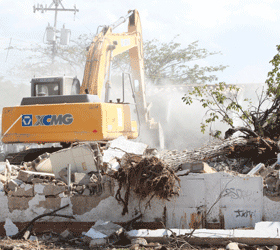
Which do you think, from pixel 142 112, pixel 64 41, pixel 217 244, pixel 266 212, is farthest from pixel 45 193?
pixel 64 41

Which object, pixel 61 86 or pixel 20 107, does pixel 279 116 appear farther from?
pixel 20 107

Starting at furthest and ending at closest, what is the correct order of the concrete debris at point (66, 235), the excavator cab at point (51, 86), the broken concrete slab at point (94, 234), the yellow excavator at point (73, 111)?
the excavator cab at point (51, 86), the yellow excavator at point (73, 111), the concrete debris at point (66, 235), the broken concrete slab at point (94, 234)

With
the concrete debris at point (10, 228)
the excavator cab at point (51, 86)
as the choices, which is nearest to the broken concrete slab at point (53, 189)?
the concrete debris at point (10, 228)

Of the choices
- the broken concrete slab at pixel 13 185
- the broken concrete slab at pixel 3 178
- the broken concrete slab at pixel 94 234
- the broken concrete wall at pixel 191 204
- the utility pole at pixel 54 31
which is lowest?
the broken concrete slab at pixel 94 234

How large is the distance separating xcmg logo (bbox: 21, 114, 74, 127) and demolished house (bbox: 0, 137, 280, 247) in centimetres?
229

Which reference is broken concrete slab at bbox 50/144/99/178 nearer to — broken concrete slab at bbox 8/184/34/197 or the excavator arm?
broken concrete slab at bbox 8/184/34/197

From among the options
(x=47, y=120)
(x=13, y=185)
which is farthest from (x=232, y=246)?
(x=47, y=120)

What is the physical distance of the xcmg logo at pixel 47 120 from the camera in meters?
8.66

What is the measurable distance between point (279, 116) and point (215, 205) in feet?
14.0

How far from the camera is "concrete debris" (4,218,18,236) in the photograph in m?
6.21

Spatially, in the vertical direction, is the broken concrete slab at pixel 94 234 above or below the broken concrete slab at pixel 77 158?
below

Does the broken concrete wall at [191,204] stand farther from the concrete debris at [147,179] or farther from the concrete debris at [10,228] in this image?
the concrete debris at [10,228]

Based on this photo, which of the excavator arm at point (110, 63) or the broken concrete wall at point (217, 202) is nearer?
the broken concrete wall at point (217, 202)

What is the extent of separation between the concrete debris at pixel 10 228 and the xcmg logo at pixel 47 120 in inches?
111
